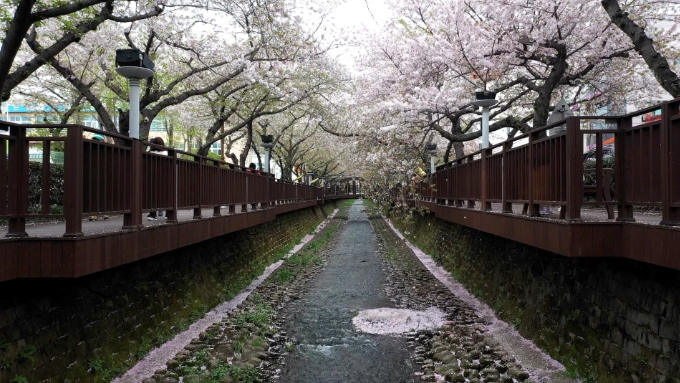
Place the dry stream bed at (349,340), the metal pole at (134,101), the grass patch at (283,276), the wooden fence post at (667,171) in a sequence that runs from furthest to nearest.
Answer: the grass patch at (283,276) → the metal pole at (134,101) → the dry stream bed at (349,340) → the wooden fence post at (667,171)

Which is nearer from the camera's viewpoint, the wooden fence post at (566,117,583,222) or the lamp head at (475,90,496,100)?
the wooden fence post at (566,117,583,222)

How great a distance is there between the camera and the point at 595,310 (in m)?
6.51

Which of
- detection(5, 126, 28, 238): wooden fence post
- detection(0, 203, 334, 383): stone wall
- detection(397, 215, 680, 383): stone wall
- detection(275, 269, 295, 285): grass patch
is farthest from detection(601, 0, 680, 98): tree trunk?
detection(275, 269, 295, 285): grass patch

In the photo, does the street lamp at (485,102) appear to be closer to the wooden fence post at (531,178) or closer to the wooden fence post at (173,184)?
the wooden fence post at (531,178)

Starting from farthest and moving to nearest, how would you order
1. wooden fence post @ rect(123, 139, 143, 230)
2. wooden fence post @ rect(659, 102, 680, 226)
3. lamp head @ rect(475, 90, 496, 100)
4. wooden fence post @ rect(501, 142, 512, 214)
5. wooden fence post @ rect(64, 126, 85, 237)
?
Answer: lamp head @ rect(475, 90, 496, 100)
wooden fence post @ rect(501, 142, 512, 214)
wooden fence post @ rect(123, 139, 143, 230)
wooden fence post @ rect(64, 126, 85, 237)
wooden fence post @ rect(659, 102, 680, 226)

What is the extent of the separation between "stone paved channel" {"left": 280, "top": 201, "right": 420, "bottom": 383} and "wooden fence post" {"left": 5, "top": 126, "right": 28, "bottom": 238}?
13.1 ft

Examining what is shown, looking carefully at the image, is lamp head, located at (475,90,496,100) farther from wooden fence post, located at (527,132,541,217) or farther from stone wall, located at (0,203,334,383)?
stone wall, located at (0,203,334,383)

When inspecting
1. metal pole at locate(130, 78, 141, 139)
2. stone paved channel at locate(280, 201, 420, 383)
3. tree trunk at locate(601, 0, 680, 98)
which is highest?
tree trunk at locate(601, 0, 680, 98)

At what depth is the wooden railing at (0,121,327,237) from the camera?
5.18 m

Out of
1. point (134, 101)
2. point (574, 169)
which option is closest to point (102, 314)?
point (134, 101)

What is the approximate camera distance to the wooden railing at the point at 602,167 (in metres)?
4.87

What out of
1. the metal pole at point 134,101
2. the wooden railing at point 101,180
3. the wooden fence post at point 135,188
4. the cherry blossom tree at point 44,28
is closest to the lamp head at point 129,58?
the metal pole at point 134,101

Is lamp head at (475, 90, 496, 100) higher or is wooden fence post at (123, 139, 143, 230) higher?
lamp head at (475, 90, 496, 100)

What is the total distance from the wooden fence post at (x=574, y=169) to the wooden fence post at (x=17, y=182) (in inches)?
229
